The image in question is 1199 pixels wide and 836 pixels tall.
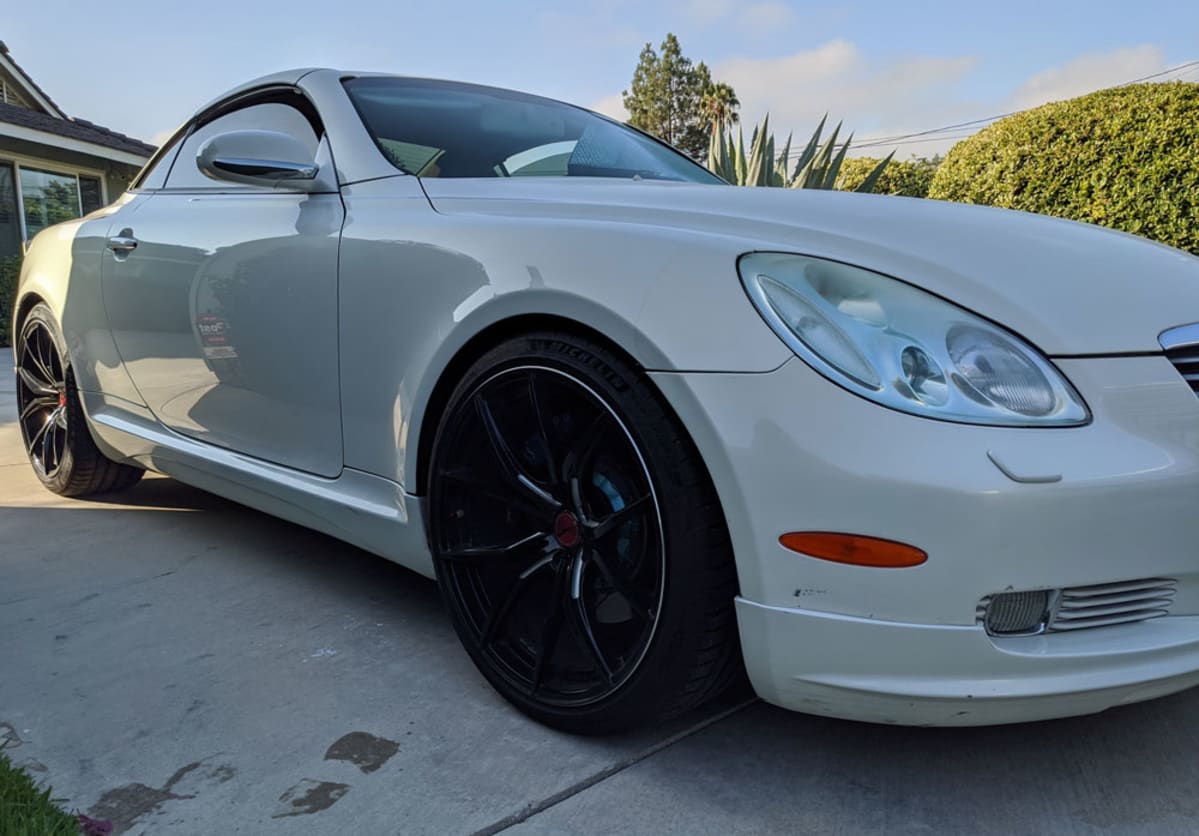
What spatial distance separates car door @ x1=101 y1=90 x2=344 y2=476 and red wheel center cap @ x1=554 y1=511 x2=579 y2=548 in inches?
27.6

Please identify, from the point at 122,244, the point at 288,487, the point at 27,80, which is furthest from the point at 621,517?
the point at 27,80

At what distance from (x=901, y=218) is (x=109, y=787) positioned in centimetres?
174

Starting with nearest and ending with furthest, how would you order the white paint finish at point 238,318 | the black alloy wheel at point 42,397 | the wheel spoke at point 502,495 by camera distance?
the wheel spoke at point 502,495
the white paint finish at point 238,318
the black alloy wheel at point 42,397

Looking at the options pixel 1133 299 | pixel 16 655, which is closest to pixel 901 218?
pixel 1133 299

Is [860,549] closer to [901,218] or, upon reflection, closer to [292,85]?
[901,218]

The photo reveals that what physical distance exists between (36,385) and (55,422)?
22cm

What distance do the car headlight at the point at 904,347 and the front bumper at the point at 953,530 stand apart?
32 mm

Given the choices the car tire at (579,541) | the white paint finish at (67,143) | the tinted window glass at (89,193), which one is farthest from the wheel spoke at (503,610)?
the tinted window glass at (89,193)

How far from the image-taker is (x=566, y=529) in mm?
1792

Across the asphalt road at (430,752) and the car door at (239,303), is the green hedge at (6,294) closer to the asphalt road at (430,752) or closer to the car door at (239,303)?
the car door at (239,303)

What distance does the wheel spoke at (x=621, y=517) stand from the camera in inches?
64.0

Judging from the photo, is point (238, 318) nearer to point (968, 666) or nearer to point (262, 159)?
point (262, 159)

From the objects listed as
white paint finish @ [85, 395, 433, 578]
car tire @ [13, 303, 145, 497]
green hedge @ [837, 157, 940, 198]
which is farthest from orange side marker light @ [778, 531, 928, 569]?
green hedge @ [837, 157, 940, 198]

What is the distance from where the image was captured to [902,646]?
55.3 inches
